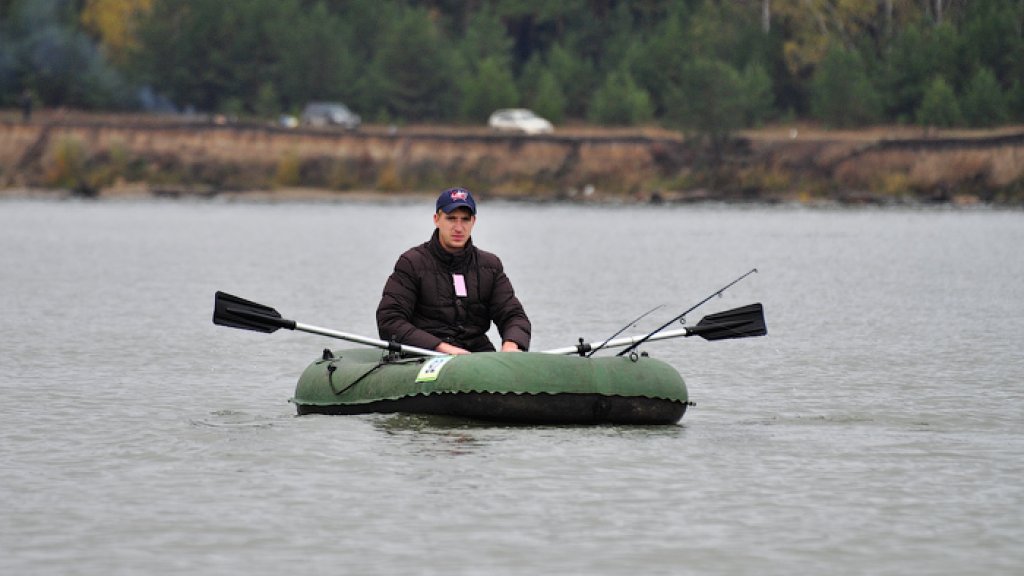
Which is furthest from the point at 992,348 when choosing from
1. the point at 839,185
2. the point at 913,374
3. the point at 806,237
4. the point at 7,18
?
the point at 7,18

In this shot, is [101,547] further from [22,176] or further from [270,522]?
[22,176]

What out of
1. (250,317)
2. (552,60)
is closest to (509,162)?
(552,60)

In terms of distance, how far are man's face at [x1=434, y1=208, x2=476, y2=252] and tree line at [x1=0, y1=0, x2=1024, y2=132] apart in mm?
76785

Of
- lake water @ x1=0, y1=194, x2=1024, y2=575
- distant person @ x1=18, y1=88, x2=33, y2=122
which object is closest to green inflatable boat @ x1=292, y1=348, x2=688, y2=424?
lake water @ x1=0, y1=194, x2=1024, y2=575

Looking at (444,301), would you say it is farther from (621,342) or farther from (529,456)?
(529,456)

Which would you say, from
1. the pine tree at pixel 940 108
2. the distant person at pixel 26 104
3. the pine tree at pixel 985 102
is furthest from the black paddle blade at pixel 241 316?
the distant person at pixel 26 104

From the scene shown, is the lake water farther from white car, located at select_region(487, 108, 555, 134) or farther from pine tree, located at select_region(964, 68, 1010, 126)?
white car, located at select_region(487, 108, 555, 134)

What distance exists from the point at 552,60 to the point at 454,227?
94.2 m

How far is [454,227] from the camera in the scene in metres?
15.9

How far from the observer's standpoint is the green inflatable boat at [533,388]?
50.2ft

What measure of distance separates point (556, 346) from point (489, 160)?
7375cm

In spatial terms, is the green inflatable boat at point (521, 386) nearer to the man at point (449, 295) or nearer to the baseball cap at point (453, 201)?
the man at point (449, 295)

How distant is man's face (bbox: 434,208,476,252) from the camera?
623 inches

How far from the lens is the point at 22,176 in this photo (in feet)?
342
